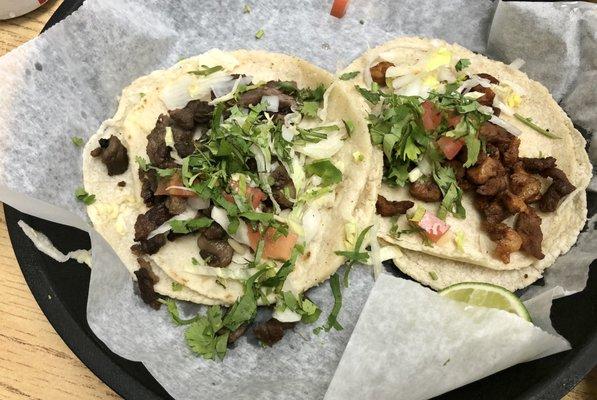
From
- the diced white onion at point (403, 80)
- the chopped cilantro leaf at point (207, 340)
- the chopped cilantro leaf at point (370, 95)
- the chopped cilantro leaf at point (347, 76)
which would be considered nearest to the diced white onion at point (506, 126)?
the diced white onion at point (403, 80)

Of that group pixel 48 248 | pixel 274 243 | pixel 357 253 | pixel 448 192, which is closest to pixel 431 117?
pixel 448 192

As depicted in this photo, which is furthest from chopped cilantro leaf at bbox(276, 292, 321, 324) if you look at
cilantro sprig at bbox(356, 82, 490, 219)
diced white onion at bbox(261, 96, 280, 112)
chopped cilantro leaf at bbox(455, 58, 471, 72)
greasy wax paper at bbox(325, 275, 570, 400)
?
chopped cilantro leaf at bbox(455, 58, 471, 72)

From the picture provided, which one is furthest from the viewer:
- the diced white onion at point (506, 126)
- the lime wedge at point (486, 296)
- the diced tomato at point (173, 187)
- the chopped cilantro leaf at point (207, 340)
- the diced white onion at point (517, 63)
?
the diced white onion at point (517, 63)

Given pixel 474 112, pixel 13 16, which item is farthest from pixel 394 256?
pixel 13 16

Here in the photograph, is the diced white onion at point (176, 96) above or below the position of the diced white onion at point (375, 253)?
above

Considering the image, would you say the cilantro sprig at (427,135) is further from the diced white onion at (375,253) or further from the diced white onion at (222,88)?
the diced white onion at (222,88)

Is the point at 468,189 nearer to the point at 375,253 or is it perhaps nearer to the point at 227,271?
the point at 375,253
